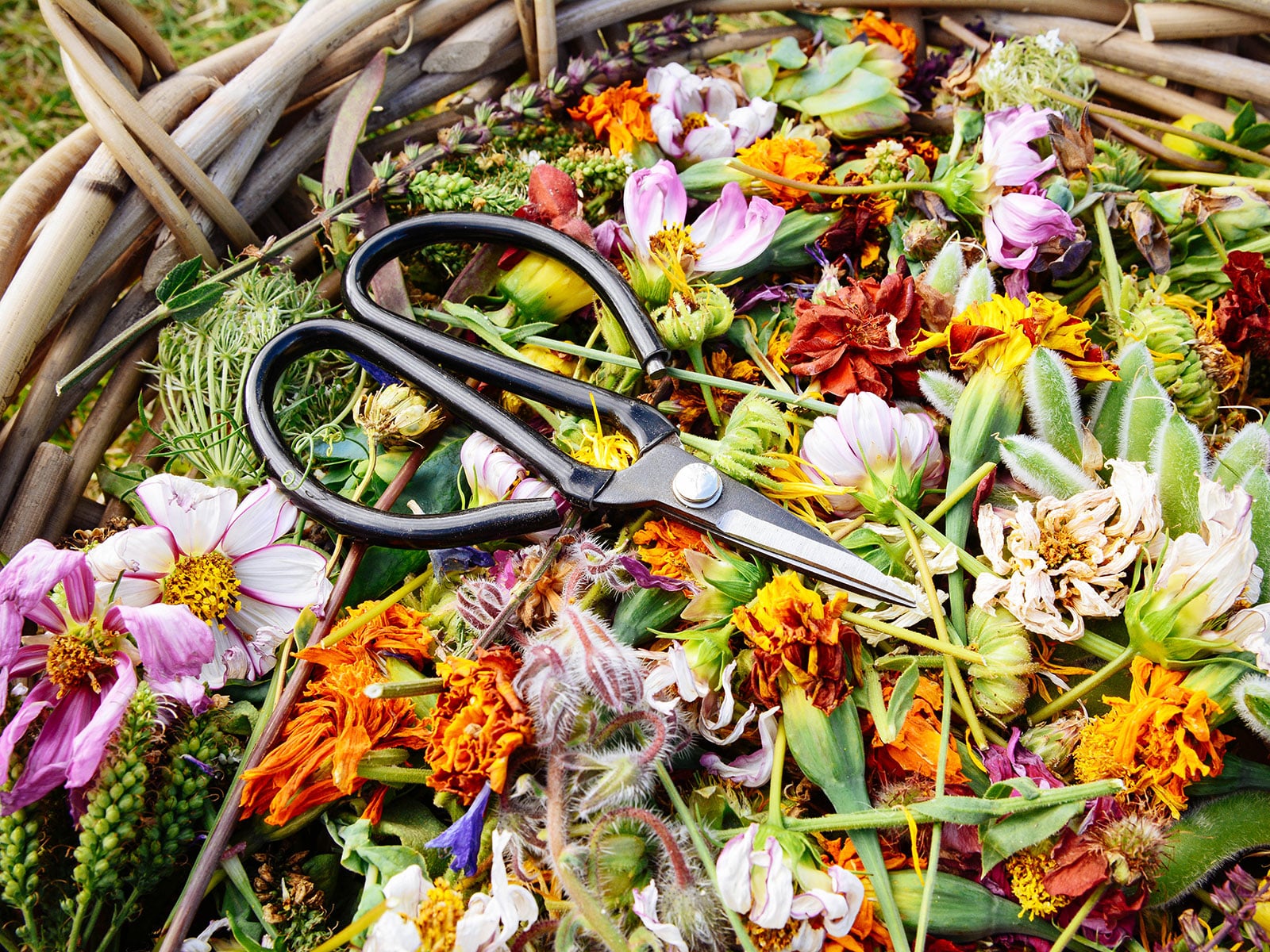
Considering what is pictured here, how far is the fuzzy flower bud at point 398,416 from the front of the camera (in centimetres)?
84

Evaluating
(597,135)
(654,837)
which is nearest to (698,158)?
(597,135)

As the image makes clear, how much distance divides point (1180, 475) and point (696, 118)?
0.62 meters

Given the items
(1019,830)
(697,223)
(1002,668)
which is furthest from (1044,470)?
(697,223)

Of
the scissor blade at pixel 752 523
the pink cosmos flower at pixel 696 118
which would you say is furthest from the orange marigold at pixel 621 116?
the scissor blade at pixel 752 523

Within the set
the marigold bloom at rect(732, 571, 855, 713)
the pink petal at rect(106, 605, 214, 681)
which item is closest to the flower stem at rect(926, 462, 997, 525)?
the marigold bloom at rect(732, 571, 855, 713)

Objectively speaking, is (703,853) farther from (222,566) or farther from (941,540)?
(222,566)

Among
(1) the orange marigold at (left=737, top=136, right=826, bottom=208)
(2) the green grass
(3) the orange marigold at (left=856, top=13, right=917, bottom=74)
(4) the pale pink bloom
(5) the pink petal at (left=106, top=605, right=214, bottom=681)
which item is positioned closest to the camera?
(4) the pale pink bloom

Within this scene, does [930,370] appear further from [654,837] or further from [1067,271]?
[654,837]

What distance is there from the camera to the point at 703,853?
633 millimetres

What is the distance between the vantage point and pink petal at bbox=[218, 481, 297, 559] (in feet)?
2.63

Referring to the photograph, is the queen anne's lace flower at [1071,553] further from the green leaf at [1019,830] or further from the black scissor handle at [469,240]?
the black scissor handle at [469,240]

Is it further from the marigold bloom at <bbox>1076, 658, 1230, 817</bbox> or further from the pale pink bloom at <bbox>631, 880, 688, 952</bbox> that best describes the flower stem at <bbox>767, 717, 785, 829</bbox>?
the marigold bloom at <bbox>1076, 658, 1230, 817</bbox>

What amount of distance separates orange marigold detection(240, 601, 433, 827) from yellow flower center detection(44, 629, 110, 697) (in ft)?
0.49

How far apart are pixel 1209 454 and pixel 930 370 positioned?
26 cm
